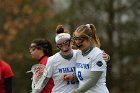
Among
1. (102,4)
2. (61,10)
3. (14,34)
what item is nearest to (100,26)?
(102,4)

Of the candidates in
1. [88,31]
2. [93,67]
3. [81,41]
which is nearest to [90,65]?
[93,67]

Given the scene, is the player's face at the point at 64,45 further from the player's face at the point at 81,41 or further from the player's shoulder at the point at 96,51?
the player's shoulder at the point at 96,51

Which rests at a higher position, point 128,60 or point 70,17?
point 70,17

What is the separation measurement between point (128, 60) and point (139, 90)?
153 cm

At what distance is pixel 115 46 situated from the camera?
83.1 feet

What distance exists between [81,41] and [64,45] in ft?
1.26

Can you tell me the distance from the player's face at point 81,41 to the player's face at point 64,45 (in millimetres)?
289

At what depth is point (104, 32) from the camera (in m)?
25.1

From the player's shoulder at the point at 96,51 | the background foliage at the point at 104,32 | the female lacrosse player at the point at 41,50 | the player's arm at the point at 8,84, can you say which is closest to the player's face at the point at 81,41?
the player's shoulder at the point at 96,51

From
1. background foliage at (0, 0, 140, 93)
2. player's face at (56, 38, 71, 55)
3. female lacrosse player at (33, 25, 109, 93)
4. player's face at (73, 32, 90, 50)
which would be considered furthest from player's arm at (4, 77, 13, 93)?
background foliage at (0, 0, 140, 93)

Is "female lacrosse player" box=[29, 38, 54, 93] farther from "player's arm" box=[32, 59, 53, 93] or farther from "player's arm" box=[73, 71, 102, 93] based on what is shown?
"player's arm" box=[73, 71, 102, 93]

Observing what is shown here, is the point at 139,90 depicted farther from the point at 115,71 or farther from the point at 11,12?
the point at 11,12

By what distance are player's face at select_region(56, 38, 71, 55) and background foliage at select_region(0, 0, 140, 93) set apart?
1622 cm

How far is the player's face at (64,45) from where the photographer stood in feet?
27.1
